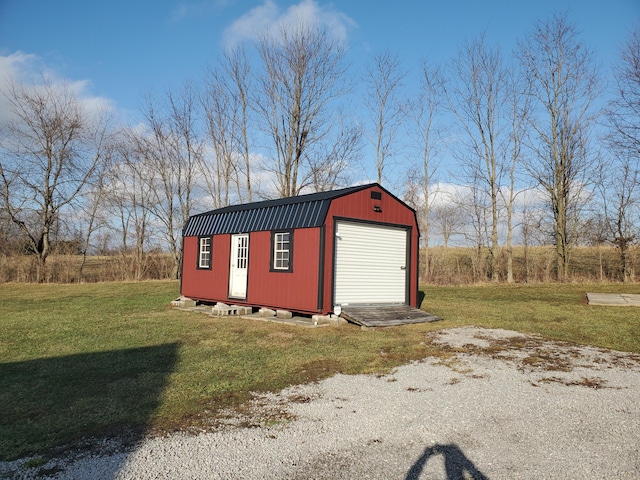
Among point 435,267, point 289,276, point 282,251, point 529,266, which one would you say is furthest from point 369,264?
point 529,266

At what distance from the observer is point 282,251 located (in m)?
11.2

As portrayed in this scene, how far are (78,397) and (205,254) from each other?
30.5 ft

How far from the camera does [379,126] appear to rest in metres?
24.2

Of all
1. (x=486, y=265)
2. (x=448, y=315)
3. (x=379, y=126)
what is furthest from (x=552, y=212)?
(x=448, y=315)

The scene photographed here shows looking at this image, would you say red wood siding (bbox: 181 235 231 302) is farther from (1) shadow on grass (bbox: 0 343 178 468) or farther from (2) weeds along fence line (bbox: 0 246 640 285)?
(2) weeds along fence line (bbox: 0 246 640 285)

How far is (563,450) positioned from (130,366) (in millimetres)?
5429

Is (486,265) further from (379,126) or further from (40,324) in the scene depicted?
(40,324)

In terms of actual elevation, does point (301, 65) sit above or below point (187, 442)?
above

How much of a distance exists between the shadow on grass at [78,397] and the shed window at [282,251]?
13.8ft

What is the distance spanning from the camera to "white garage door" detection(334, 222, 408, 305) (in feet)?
34.9

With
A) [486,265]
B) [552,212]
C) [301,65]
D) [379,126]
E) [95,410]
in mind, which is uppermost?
[301,65]

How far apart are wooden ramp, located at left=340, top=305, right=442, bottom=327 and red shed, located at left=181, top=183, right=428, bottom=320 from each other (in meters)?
0.28

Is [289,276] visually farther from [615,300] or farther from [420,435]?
[615,300]

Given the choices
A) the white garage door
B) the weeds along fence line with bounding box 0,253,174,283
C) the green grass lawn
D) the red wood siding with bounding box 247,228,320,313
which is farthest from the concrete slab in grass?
Answer: the weeds along fence line with bounding box 0,253,174,283
